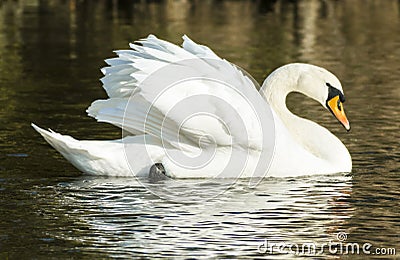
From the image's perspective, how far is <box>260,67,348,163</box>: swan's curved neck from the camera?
1195cm

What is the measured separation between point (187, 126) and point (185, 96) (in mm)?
310

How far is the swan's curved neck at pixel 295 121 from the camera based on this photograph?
1195cm

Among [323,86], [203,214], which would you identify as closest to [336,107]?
[323,86]

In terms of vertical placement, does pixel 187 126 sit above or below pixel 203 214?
above

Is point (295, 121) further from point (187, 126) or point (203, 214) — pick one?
point (203, 214)

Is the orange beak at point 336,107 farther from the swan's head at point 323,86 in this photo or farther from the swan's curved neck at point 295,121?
the swan's curved neck at point 295,121

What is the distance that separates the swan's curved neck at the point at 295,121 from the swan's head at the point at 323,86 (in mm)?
41

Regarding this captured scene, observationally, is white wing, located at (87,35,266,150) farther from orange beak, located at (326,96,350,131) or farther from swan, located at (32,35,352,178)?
orange beak, located at (326,96,350,131)

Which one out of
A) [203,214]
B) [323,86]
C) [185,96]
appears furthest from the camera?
[323,86]

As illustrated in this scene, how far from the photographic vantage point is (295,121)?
39.7 ft

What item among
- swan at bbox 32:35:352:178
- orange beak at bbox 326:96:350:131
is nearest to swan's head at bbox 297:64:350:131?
orange beak at bbox 326:96:350:131

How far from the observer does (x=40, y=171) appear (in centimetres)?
1187

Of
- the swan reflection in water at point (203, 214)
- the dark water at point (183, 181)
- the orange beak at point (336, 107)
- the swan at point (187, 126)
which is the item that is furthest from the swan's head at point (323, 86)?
the swan reflection in water at point (203, 214)

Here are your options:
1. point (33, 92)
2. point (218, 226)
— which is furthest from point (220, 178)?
point (33, 92)
